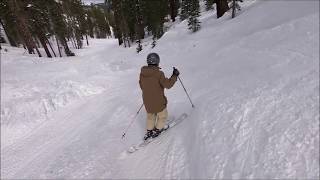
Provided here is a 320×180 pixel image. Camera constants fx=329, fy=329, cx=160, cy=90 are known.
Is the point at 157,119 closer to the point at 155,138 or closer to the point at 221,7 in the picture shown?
the point at 155,138

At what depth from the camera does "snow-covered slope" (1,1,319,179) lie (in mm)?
4836

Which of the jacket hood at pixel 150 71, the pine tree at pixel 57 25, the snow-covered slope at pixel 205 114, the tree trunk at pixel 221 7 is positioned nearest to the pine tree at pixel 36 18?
the pine tree at pixel 57 25

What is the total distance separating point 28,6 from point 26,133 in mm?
26583

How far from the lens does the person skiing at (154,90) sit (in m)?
7.18

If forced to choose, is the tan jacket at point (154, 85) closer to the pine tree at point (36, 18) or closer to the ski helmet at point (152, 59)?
the ski helmet at point (152, 59)

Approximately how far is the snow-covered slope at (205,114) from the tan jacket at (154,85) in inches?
28.0

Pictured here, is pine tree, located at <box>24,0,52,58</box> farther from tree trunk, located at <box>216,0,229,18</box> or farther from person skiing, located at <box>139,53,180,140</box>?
person skiing, located at <box>139,53,180,140</box>

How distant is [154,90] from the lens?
736 cm

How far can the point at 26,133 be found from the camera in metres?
12.3

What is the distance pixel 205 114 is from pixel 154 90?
50.1 inches

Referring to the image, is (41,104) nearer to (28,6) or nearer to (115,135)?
(115,135)

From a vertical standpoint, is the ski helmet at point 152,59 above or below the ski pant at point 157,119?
above

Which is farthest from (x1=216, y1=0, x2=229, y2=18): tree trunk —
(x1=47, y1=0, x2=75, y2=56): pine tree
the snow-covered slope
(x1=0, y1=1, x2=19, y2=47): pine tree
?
(x1=0, y1=1, x2=19, y2=47): pine tree

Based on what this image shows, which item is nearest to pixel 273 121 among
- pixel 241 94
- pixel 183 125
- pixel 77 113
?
pixel 241 94
